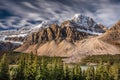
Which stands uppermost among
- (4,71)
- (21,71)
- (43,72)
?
(4,71)

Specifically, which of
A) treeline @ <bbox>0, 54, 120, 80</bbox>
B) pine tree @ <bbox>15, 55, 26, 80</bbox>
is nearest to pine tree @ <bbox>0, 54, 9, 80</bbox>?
treeline @ <bbox>0, 54, 120, 80</bbox>

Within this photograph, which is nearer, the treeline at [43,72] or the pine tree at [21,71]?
the treeline at [43,72]

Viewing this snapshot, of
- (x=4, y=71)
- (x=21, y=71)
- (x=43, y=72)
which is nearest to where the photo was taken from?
(x=43, y=72)

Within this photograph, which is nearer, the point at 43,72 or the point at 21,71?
the point at 43,72

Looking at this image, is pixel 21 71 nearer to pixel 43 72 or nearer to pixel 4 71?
pixel 4 71

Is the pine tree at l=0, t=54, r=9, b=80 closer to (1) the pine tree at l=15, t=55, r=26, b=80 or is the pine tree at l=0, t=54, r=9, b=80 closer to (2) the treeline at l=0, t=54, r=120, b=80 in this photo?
(2) the treeline at l=0, t=54, r=120, b=80

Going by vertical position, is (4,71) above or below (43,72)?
above

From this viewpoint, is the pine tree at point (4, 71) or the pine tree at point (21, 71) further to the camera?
the pine tree at point (21, 71)

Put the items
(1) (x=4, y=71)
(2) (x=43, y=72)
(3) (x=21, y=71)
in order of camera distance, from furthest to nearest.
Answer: (3) (x=21, y=71) → (1) (x=4, y=71) → (2) (x=43, y=72)

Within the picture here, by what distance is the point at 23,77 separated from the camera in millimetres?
112938

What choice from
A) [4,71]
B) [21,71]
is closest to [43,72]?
[21,71]

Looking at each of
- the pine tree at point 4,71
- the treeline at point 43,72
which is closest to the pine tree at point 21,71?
the treeline at point 43,72

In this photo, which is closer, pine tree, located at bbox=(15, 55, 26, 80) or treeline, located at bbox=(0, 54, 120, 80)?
treeline, located at bbox=(0, 54, 120, 80)

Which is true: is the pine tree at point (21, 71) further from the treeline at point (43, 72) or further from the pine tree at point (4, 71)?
the pine tree at point (4, 71)
